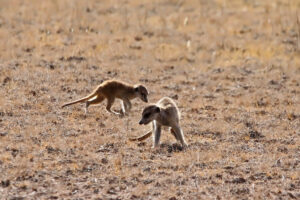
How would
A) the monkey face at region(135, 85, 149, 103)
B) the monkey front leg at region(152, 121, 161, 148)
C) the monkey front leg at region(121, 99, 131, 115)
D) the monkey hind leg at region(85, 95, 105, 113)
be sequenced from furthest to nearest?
1. the monkey face at region(135, 85, 149, 103)
2. the monkey front leg at region(121, 99, 131, 115)
3. the monkey hind leg at region(85, 95, 105, 113)
4. the monkey front leg at region(152, 121, 161, 148)

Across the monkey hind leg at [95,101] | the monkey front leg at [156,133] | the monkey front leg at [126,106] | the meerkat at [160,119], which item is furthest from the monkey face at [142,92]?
the monkey front leg at [156,133]

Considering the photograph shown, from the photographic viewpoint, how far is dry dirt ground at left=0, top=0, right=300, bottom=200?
10.6 m

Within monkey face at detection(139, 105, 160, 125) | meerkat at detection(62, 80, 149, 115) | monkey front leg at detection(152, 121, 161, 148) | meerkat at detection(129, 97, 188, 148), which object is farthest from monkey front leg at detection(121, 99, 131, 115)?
monkey face at detection(139, 105, 160, 125)

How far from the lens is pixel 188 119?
14.9 meters

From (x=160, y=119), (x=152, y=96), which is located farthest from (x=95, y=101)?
(x=160, y=119)

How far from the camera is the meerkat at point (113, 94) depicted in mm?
14938

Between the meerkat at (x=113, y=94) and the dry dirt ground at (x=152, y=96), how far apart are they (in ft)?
0.91

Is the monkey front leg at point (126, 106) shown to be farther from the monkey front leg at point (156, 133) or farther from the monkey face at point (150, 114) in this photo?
the monkey face at point (150, 114)

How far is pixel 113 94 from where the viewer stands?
49.2ft

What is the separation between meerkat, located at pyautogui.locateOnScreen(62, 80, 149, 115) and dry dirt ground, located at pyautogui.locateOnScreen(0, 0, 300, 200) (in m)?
0.28

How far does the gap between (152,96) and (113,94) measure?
2.08 metres

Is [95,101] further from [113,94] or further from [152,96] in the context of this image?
[152,96]

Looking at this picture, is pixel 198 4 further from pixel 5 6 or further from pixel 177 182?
pixel 177 182

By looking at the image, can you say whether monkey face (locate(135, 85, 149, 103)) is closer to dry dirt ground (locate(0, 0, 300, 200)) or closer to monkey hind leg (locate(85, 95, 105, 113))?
dry dirt ground (locate(0, 0, 300, 200))
